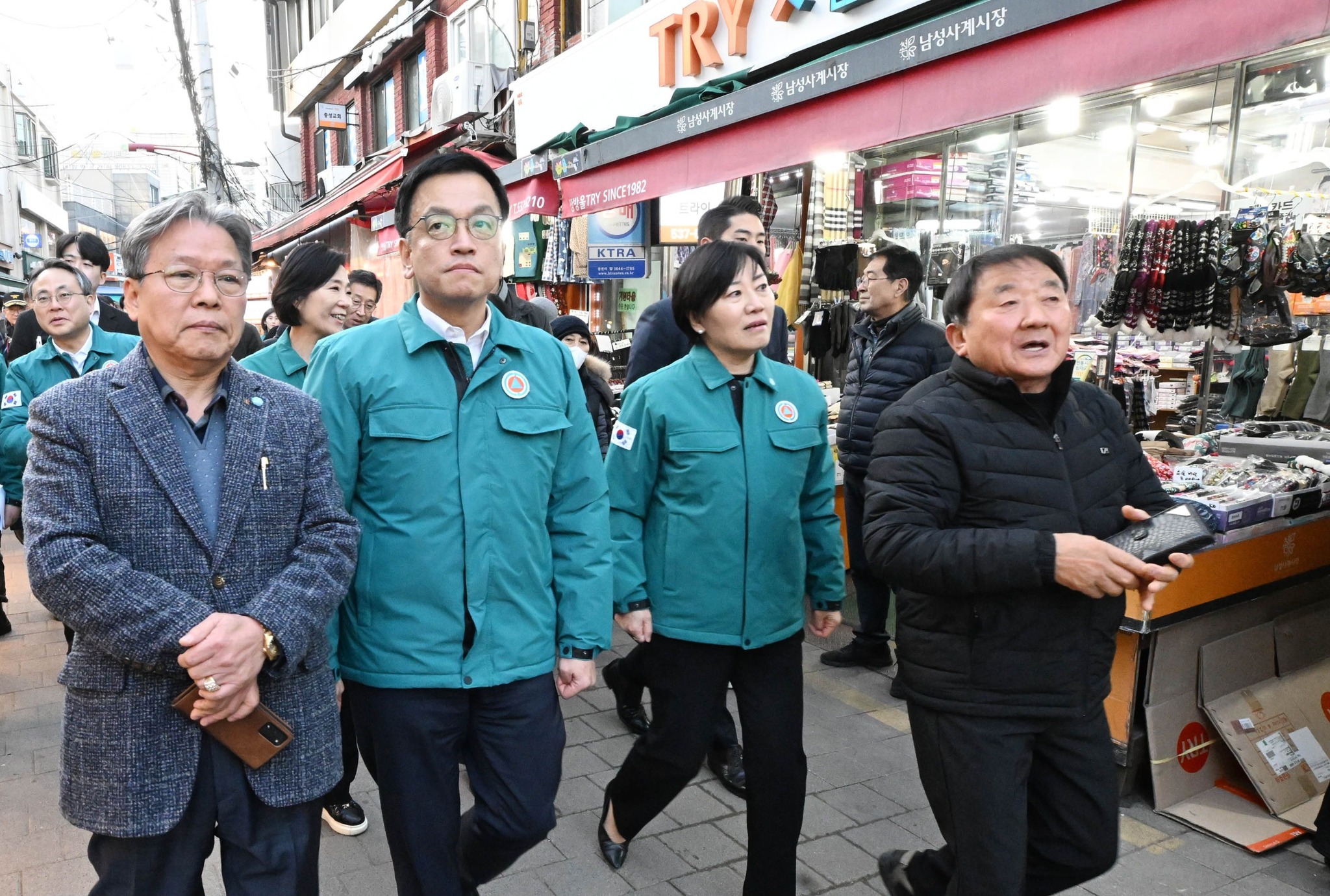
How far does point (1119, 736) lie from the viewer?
3730 mm

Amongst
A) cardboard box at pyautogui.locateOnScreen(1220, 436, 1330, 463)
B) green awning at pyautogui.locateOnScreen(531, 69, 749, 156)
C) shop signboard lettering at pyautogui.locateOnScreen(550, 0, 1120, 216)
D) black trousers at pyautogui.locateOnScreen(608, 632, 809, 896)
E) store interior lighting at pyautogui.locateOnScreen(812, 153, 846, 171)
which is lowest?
black trousers at pyautogui.locateOnScreen(608, 632, 809, 896)

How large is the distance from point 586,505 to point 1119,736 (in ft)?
8.38

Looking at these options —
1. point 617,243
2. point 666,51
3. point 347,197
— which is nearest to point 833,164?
point 666,51

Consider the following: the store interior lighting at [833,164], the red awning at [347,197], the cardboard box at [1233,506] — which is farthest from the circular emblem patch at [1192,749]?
the red awning at [347,197]

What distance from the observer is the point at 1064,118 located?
6.39m

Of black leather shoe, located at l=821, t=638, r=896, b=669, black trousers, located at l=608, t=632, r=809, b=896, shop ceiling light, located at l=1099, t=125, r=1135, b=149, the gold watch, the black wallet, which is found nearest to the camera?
the gold watch

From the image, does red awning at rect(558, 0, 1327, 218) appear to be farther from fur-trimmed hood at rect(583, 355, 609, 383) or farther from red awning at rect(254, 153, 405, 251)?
red awning at rect(254, 153, 405, 251)

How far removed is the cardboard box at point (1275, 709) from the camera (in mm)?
3619

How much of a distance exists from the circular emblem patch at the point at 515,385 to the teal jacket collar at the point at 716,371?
0.67 metres

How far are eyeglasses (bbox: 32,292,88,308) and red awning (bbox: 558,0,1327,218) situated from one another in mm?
3599

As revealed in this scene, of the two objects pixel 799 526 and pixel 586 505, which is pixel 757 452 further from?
pixel 586 505

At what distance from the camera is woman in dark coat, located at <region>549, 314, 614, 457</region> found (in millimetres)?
5273

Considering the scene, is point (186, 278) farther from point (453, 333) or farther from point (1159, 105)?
point (1159, 105)

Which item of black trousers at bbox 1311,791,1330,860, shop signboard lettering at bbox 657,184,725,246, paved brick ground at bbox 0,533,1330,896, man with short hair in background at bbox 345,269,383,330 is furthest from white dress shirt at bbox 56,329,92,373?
shop signboard lettering at bbox 657,184,725,246
